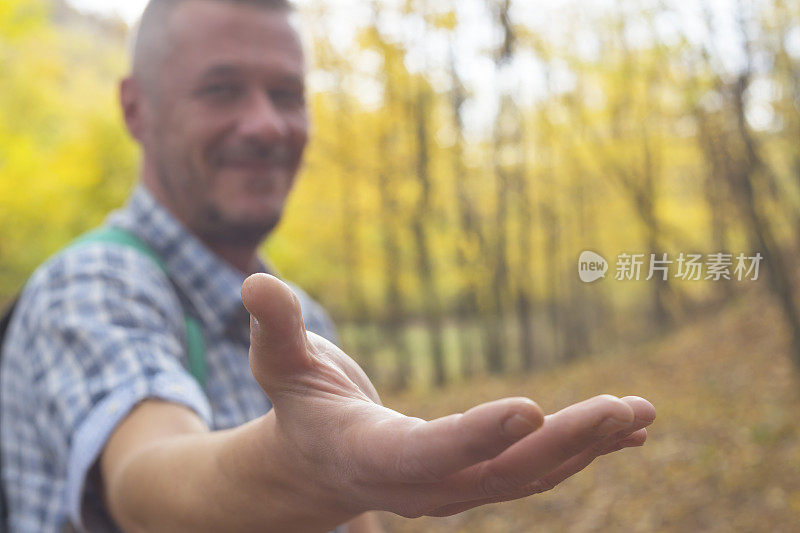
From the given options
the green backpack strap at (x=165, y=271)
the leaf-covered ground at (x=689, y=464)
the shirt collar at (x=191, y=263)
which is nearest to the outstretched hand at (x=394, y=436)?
the green backpack strap at (x=165, y=271)

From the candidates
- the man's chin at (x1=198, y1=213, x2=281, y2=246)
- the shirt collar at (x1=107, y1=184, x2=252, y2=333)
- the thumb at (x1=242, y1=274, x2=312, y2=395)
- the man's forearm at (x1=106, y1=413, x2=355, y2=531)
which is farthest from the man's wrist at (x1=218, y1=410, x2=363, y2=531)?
the man's chin at (x1=198, y1=213, x2=281, y2=246)

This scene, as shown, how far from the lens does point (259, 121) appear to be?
60.3 inches

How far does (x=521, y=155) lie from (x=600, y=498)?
665 centimetres

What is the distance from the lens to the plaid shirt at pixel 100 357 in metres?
1.15

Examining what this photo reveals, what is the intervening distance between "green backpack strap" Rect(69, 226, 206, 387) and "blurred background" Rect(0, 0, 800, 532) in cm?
54

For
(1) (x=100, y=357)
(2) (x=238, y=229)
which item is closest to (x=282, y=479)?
(1) (x=100, y=357)

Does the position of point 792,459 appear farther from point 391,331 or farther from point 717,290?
point 391,331

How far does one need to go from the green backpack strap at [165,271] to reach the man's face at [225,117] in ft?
0.57

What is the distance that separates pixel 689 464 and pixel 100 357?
647 cm

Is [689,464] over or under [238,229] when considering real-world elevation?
under

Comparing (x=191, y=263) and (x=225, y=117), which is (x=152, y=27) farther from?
(x=191, y=263)

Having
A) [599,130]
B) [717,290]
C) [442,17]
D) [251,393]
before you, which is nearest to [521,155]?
[599,130]

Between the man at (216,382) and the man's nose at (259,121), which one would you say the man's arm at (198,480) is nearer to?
the man at (216,382)

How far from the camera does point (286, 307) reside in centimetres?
62
